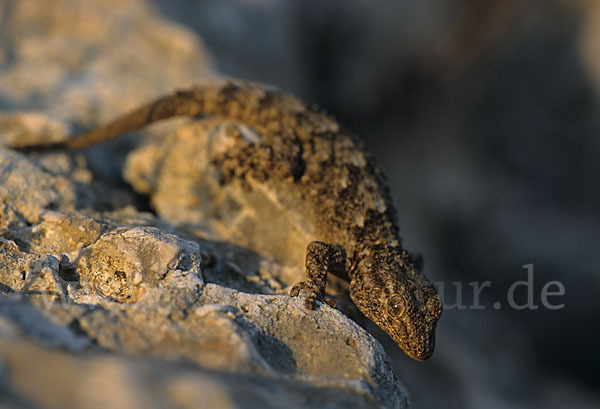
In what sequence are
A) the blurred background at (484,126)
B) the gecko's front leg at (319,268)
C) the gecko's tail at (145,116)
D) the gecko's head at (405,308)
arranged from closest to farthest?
the gecko's front leg at (319,268), the gecko's head at (405,308), the gecko's tail at (145,116), the blurred background at (484,126)

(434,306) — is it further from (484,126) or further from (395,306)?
(484,126)

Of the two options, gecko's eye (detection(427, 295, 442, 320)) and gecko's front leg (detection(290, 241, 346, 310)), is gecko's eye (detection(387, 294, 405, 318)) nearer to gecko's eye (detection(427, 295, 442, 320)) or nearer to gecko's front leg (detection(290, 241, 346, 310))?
gecko's eye (detection(427, 295, 442, 320))

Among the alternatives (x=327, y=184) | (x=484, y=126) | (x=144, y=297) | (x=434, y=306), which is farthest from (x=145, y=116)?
(x=484, y=126)

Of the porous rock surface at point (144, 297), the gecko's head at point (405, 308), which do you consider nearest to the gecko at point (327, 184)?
the gecko's head at point (405, 308)

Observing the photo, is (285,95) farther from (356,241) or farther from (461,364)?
(461,364)

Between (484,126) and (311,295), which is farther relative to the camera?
(484,126)

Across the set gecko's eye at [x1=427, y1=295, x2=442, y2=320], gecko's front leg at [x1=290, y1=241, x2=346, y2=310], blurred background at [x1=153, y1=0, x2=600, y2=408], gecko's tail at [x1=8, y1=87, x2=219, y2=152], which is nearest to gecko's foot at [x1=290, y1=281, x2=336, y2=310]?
gecko's front leg at [x1=290, y1=241, x2=346, y2=310]

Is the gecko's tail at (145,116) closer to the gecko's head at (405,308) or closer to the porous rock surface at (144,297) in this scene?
the porous rock surface at (144,297)
